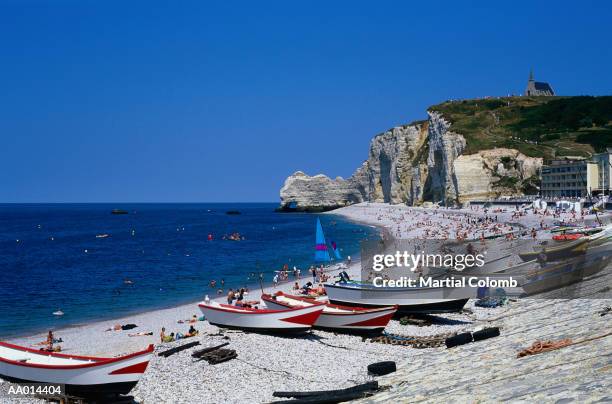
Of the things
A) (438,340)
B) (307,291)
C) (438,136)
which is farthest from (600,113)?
(438,340)

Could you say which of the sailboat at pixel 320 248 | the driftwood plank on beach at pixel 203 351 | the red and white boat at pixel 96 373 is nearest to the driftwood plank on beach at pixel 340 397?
the red and white boat at pixel 96 373

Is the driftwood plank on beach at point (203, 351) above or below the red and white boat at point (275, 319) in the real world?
below

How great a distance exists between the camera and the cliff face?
91.8 m

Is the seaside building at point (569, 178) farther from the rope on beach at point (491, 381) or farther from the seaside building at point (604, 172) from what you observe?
the rope on beach at point (491, 381)

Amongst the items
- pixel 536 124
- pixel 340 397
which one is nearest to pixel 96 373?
pixel 340 397

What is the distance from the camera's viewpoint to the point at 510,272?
2744cm

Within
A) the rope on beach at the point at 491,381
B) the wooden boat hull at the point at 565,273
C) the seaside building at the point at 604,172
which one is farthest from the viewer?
the seaside building at the point at 604,172

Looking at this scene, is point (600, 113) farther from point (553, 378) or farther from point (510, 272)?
point (553, 378)

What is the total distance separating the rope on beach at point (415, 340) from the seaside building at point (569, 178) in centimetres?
6312

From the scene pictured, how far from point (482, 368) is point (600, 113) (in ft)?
397

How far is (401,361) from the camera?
15.7m

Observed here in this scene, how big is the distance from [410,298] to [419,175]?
3795 inches

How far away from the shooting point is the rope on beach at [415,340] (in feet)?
64.0

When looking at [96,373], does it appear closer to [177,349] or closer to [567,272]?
[177,349]
